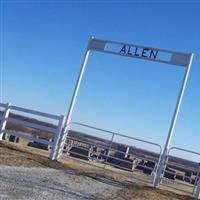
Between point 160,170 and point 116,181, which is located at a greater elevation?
point 160,170

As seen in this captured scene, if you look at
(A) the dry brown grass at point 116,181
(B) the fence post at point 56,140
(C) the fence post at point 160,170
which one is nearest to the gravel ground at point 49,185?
(A) the dry brown grass at point 116,181

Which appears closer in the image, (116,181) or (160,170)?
(116,181)

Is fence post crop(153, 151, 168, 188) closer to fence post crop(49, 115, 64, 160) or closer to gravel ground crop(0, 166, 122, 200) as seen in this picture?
gravel ground crop(0, 166, 122, 200)

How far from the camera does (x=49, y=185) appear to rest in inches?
475

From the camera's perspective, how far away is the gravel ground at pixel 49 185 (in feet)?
33.8

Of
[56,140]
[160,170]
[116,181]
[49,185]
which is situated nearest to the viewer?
[49,185]

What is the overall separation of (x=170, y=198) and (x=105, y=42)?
683cm

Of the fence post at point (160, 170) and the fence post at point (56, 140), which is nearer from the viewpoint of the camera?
the fence post at point (160, 170)

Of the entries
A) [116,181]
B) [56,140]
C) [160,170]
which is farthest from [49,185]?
[56,140]

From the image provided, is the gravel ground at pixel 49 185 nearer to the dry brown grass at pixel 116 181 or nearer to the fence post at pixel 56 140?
the dry brown grass at pixel 116 181

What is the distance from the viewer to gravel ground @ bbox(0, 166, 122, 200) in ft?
33.8

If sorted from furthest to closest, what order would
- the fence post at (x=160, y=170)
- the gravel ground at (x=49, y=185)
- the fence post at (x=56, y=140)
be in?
1. the fence post at (x=56, y=140)
2. the fence post at (x=160, y=170)
3. the gravel ground at (x=49, y=185)

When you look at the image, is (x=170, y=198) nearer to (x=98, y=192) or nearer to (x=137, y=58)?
(x=98, y=192)

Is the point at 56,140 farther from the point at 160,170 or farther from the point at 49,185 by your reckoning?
the point at 49,185
